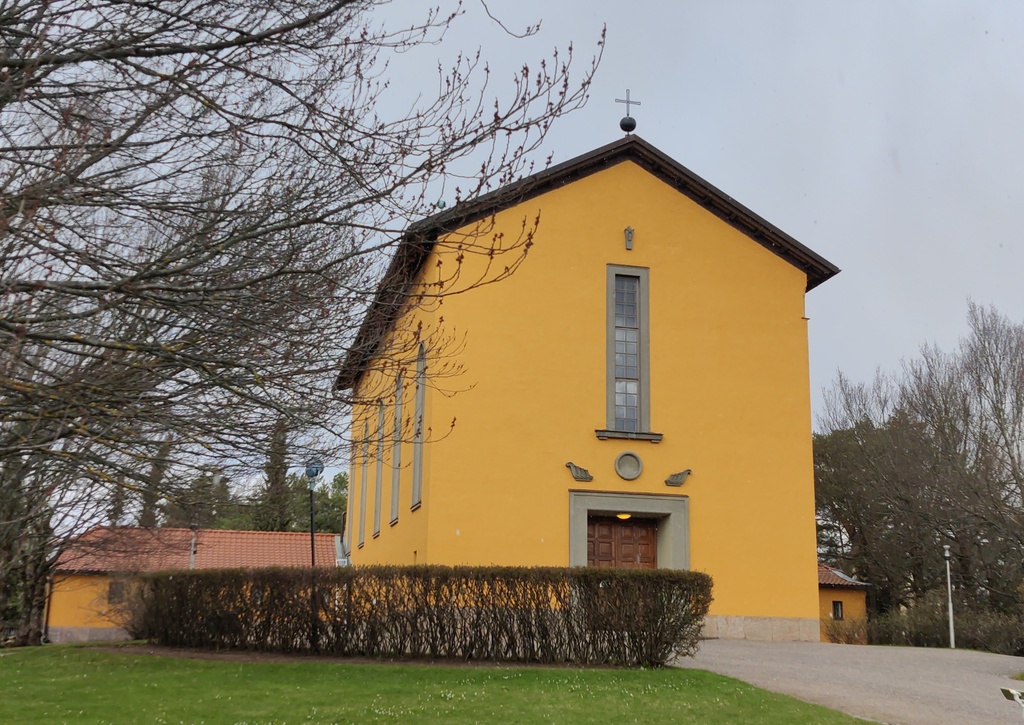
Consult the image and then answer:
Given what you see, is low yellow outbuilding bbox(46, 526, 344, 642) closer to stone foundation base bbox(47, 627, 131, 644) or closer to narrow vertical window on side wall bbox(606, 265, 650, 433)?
stone foundation base bbox(47, 627, 131, 644)

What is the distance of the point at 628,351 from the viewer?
1884 centimetres

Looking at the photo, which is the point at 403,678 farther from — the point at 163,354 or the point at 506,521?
the point at 163,354

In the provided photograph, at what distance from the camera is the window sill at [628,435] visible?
59.4ft

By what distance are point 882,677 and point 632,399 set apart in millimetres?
6935

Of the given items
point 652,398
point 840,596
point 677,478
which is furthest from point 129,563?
point 840,596

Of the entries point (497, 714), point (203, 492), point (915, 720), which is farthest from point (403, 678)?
point (915, 720)

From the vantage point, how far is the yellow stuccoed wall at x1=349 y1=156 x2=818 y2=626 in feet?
57.7

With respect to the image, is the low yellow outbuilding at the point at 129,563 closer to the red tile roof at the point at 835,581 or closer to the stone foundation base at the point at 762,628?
the stone foundation base at the point at 762,628

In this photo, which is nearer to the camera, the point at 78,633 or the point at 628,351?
the point at 628,351

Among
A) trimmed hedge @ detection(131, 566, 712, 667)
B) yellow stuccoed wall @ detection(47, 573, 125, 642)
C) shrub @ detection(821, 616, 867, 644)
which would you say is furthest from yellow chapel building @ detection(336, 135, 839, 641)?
yellow stuccoed wall @ detection(47, 573, 125, 642)

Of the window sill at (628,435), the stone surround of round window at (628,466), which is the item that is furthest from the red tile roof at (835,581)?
the stone surround of round window at (628,466)

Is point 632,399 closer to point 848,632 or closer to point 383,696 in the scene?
point 383,696

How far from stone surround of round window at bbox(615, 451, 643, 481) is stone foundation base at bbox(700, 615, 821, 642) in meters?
2.73

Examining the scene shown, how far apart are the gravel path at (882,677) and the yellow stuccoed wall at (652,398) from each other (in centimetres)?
220
